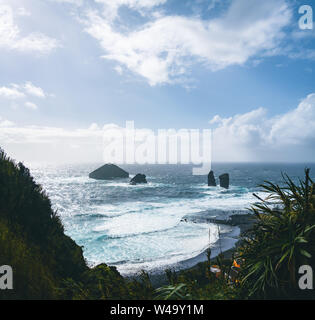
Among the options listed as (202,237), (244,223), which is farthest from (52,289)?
(244,223)

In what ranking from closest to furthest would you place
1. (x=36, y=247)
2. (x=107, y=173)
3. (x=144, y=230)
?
(x=36, y=247), (x=144, y=230), (x=107, y=173)

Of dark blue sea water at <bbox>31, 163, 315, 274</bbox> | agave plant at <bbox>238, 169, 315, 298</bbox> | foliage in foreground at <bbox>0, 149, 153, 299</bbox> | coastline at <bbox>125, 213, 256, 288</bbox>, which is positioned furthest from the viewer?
dark blue sea water at <bbox>31, 163, 315, 274</bbox>

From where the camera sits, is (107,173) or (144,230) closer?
(144,230)

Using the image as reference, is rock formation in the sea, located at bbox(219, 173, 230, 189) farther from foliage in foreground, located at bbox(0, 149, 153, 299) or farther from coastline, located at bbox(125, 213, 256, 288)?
foliage in foreground, located at bbox(0, 149, 153, 299)

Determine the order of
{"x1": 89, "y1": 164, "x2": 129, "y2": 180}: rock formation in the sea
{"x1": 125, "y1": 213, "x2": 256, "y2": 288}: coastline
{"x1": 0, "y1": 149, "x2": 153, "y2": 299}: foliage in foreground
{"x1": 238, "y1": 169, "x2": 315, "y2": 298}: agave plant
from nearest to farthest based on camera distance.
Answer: {"x1": 238, "y1": 169, "x2": 315, "y2": 298}: agave plant → {"x1": 0, "y1": 149, "x2": 153, "y2": 299}: foliage in foreground → {"x1": 125, "y1": 213, "x2": 256, "y2": 288}: coastline → {"x1": 89, "y1": 164, "x2": 129, "y2": 180}: rock formation in the sea

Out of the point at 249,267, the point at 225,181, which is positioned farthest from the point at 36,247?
the point at 225,181

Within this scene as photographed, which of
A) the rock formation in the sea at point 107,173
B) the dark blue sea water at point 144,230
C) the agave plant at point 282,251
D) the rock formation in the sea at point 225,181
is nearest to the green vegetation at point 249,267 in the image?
the agave plant at point 282,251

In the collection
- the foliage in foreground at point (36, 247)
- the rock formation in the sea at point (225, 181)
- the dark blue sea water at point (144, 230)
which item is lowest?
the dark blue sea water at point (144, 230)

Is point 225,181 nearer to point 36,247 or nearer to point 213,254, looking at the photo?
point 213,254

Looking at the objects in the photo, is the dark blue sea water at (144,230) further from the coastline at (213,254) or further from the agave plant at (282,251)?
the agave plant at (282,251)

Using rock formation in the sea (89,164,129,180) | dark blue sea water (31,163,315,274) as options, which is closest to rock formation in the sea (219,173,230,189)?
dark blue sea water (31,163,315,274)

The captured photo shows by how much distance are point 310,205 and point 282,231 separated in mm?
841

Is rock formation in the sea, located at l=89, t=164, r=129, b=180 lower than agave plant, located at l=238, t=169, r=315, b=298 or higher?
lower
